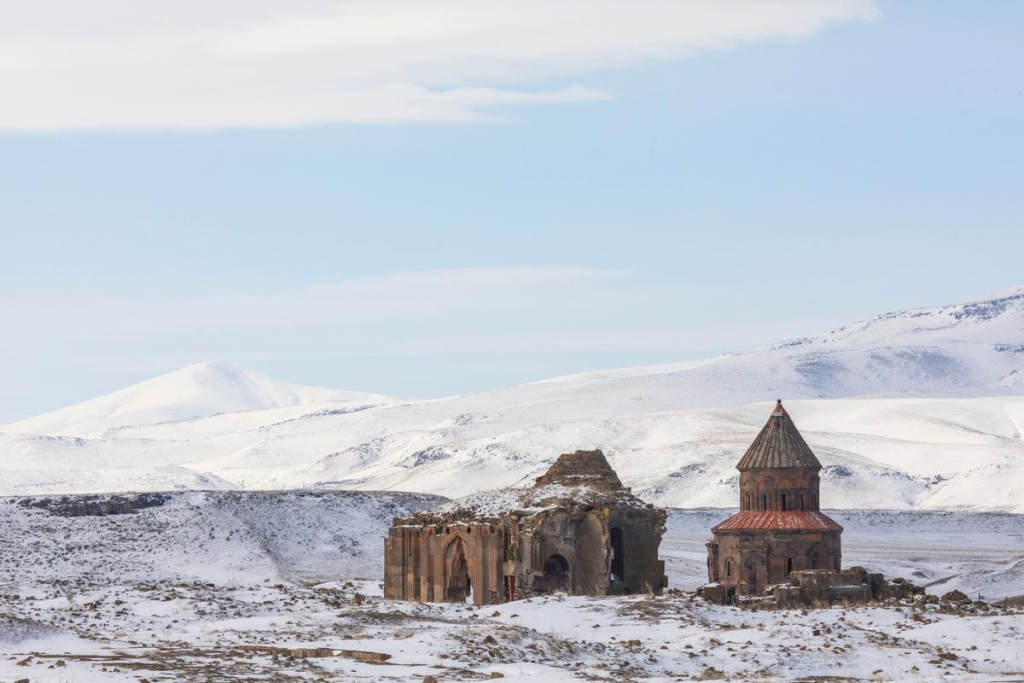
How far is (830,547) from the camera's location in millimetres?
58500

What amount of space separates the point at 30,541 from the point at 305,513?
14777mm

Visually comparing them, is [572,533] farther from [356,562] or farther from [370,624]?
[356,562]

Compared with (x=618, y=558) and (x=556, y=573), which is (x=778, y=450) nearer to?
(x=618, y=558)

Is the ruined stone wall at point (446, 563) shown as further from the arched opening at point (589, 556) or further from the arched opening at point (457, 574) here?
the arched opening at point (589, 556)

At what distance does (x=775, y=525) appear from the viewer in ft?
193

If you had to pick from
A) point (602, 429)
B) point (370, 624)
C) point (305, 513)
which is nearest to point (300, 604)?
point (370, 624)

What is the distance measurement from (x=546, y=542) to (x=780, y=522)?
1409cm

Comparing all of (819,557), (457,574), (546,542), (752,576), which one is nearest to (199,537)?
(752,576)

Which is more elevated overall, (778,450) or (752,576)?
A: (778,450)

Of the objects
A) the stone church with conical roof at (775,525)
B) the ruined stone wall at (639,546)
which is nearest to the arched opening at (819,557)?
the stone church with conical roof at (775,525)

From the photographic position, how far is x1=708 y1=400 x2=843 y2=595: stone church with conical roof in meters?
58.4

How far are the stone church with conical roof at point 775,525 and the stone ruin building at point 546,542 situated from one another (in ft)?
28.0

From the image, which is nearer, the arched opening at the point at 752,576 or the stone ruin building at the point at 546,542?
the stone ruin building at the point at 546,542

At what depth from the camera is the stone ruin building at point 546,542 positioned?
47625 mm
